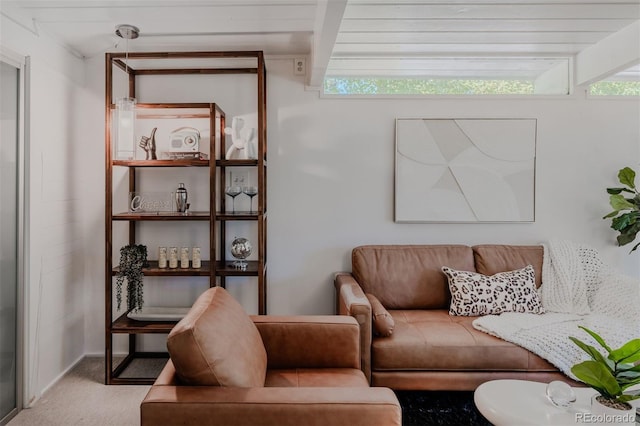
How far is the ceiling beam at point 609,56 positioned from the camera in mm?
2744

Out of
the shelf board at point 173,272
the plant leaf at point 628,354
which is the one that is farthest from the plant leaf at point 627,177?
the shelf board at point 173,272

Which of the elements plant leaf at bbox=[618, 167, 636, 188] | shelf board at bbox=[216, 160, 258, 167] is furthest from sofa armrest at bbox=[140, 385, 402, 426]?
plant leaf at bbox=[618, 167, 636, 188]

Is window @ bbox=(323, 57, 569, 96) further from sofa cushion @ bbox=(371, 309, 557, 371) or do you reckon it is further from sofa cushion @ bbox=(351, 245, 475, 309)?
sofa cushion @ bbox=(371, 309, 557, 371)

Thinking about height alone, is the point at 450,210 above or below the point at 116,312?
Result: above

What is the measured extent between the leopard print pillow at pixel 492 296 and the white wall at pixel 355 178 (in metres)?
0.54

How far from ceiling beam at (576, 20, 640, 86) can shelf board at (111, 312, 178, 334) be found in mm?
3386

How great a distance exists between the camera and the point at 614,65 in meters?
2.95

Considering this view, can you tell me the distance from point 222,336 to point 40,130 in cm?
200

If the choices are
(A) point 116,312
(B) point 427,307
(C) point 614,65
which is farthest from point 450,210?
(A) point 116,312

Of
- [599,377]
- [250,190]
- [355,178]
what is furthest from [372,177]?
[599,377]

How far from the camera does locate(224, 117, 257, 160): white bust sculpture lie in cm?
310

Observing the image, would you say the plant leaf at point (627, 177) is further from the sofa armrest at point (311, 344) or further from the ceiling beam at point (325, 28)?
the sofa armrest at point (311, 344)

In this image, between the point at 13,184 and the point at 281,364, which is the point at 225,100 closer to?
the point at 13,184

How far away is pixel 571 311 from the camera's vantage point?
295 cm
